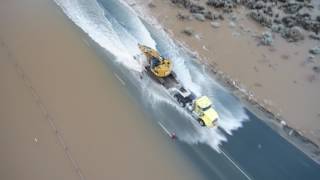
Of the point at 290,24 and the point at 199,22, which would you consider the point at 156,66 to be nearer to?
the point at 199,22

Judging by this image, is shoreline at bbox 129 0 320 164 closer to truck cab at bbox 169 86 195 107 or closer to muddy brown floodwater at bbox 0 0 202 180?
truck cab at bbox 169 86 195 107

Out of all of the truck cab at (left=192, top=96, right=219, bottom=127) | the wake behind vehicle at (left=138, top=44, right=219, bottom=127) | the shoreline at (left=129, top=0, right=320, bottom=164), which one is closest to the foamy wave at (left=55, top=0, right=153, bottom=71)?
the wake behind vehicle at (left=138, top=44, right=219, bottom=127)

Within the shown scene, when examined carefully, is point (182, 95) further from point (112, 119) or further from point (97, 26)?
point (97, 26)

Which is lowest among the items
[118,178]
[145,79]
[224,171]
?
[224,171]

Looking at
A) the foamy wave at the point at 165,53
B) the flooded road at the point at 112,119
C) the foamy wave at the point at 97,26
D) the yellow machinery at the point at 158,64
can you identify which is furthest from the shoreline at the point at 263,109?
the foamy wave at the point at 97,26

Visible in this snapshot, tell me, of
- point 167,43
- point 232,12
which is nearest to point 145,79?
point 167,43
